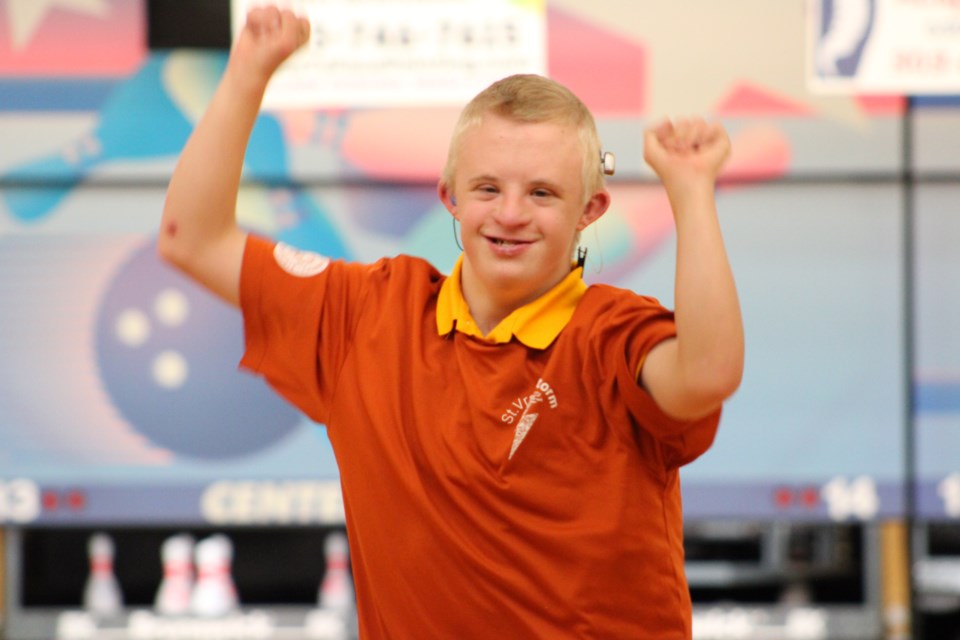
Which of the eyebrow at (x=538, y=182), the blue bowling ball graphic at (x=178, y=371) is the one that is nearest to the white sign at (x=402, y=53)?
the blue bowling ball graphic at (x=178, y=371)

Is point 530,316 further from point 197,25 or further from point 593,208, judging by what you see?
point 197,25

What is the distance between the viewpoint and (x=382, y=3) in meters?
2.88

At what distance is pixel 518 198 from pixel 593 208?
0.37 ft

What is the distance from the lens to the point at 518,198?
1.15 m

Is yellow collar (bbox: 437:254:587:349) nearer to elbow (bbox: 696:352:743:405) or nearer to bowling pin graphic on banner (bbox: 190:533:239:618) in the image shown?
elbow (bbox: 696:352:743:405)

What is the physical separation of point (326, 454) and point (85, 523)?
Answer: 57cm

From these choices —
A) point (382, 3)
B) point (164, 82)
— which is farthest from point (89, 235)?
point (382, 3)

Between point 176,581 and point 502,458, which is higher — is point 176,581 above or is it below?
below

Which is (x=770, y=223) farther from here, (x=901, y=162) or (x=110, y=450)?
(x=110, y=450)

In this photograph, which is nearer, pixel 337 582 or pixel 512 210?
pixel 512 210

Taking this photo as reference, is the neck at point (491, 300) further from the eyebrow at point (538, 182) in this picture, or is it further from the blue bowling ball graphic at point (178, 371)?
the blue bowling ball graphic at point (178, 371)

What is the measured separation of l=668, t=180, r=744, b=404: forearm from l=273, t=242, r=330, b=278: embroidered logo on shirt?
15.4 inches

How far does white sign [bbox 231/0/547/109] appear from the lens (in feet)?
9.37

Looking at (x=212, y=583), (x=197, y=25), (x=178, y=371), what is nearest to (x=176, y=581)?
(x=212, y=583)
